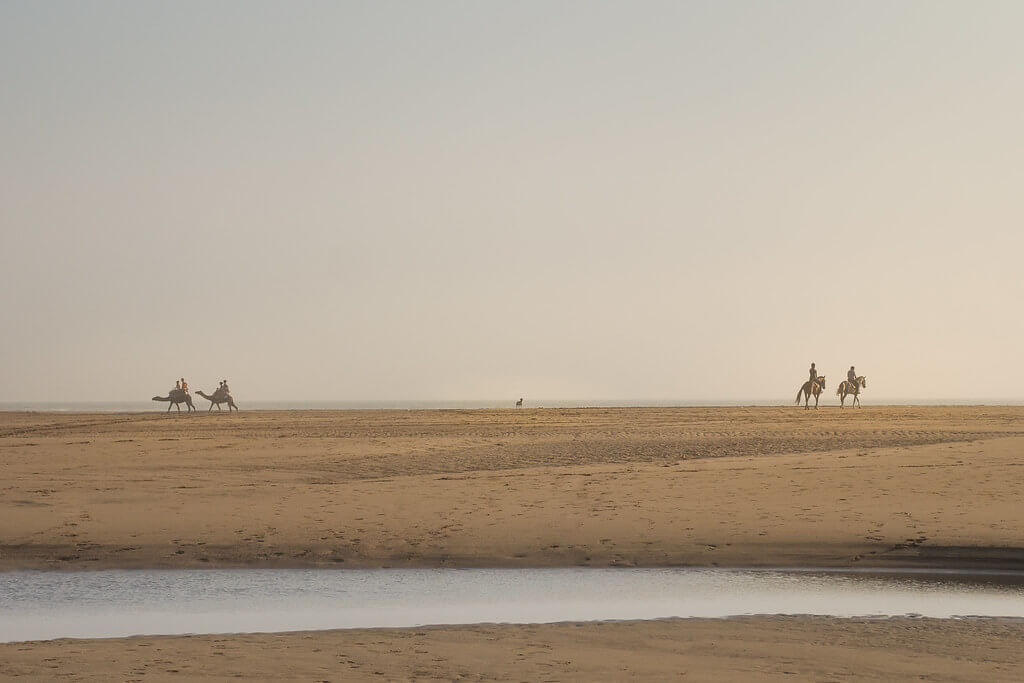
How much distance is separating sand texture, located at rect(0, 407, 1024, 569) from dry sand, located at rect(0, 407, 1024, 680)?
2.4 inches

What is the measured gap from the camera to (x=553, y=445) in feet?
94.8

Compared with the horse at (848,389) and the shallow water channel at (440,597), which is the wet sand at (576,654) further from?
the horse at (848,389)

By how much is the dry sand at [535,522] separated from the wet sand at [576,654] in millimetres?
36

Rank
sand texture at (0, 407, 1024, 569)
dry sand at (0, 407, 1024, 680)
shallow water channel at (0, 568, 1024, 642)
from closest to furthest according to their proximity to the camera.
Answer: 1. dry sand at (0, 407, 1024, 680)
2. shallow water channel at (0, 568, 1024, 642)
3. sand texture at (0, 407, 1024, 569)

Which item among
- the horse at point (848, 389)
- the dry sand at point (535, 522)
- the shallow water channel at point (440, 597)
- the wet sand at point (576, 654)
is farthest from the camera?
the horse at point (848, 389)

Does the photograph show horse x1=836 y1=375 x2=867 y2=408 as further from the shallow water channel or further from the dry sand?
the shallow water channel

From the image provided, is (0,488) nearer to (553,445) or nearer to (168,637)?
(168,637)

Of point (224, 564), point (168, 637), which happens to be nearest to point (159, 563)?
point (224, 564)

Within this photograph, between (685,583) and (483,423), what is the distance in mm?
27507

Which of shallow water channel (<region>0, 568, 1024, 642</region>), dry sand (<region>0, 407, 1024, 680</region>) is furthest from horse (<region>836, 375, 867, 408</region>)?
shallow water channel (<region>0, 568, 1024, 642</region>)

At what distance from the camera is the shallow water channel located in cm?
1092

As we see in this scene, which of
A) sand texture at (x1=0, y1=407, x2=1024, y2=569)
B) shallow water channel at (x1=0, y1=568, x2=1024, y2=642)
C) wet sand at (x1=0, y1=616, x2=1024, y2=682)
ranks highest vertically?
sand texture at (x1=0, y1=407, x2=1024, y2=569)

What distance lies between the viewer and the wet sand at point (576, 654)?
27.2 feet

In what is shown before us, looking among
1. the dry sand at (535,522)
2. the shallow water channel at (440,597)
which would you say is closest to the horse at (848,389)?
the dry sand at (535,522)
